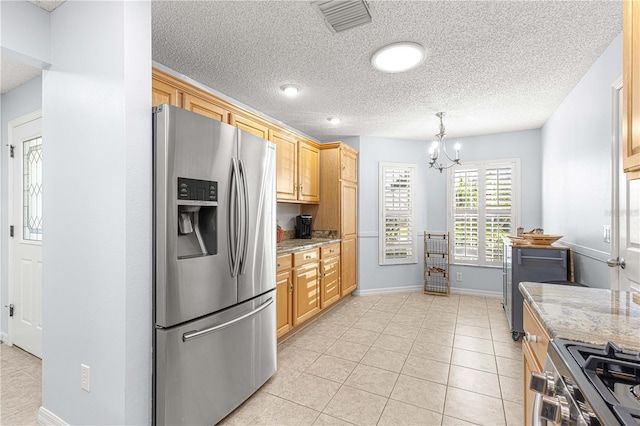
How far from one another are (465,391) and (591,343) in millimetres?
1634

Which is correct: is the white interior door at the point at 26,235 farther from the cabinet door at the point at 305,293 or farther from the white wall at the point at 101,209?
the cabinet door at the point at 305,293

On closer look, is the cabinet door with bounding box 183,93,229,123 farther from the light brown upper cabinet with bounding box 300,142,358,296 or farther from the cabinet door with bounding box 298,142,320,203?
the light brown upper cabinet with bounding box 300,142,358,296

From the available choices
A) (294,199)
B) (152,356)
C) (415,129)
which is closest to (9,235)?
(152,356)

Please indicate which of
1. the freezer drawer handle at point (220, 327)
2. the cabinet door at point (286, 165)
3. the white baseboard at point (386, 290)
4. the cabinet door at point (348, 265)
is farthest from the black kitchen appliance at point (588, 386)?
the white baseboard at point (386, 290)

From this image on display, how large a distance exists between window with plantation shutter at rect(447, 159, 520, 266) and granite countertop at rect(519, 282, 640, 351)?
11.1 feet

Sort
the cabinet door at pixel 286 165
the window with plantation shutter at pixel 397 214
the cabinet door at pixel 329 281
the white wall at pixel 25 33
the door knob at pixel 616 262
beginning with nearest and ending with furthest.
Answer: the white wall at pixel 25 33 → the door knob at pixel 616 262 → the cabinet door at pixel 286 165 → the cabinet door at pixel 329 281 → the window with plantation shutter at pixel 397 214

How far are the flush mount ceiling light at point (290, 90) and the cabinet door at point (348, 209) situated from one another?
1.56 m

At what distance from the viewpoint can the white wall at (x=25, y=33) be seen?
1.60 m

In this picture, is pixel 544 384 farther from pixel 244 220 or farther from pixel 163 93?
pixel 163 93

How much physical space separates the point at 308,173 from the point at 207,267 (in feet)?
8.25

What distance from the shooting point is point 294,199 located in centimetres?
373

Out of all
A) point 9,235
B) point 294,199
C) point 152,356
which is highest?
point 294,199

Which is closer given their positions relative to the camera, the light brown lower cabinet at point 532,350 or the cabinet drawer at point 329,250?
the light brown lower cabinet at point 532,350

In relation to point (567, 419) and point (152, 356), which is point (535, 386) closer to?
point (567, 419)
